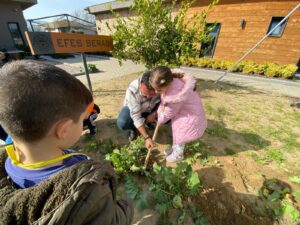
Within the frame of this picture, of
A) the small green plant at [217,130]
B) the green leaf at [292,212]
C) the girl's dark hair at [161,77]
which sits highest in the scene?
the girl's dark hair at [161,77]

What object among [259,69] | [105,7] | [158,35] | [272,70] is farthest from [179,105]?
[105,7]

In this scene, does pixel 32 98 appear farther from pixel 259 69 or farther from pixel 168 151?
pixel 259 69

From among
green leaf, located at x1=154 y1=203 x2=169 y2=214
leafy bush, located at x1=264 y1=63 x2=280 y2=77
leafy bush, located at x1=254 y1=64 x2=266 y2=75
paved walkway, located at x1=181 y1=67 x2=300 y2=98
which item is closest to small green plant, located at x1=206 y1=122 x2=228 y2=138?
green leaf, located at x1=154 y1=203 x2=169 y2=214

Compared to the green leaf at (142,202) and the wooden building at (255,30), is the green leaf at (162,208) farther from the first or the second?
the wooden building at (255,30)

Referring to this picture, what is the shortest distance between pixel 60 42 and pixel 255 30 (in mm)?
9116

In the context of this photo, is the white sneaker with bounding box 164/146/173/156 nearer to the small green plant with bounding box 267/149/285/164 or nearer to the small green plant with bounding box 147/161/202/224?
the small green plant with bounding box 147/161/202/224

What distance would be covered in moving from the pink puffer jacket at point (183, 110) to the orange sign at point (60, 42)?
2.02m

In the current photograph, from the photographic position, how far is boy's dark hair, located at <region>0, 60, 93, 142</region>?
622mm

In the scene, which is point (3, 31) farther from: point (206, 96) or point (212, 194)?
point (212, 194)

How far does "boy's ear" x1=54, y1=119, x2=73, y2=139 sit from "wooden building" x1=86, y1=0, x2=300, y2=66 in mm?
10160

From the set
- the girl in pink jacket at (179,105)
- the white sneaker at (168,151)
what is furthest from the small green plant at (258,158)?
the white sneaker at (168,151)

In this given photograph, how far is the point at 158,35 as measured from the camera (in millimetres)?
4594

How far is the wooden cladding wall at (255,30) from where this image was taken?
7.53m

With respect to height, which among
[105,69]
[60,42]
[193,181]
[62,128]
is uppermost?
[60,42]
